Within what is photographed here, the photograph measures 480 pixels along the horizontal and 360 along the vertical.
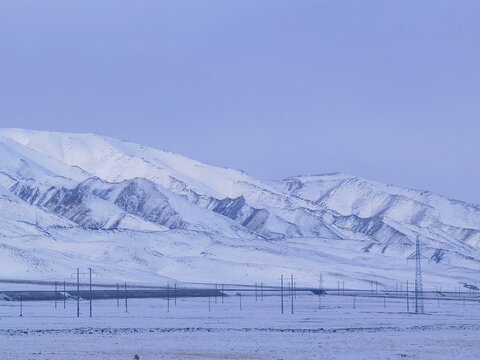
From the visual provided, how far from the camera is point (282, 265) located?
158125 millimetres

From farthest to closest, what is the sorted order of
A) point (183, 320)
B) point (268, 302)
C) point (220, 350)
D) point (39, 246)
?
point (39, 246) → point (268, 302) → point (183, 320) → point (220, 350)

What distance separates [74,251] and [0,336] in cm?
10706

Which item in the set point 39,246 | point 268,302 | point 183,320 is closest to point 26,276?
point 39,246

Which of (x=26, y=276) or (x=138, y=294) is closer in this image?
(x=138, y=294)

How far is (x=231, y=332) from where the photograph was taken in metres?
48.6

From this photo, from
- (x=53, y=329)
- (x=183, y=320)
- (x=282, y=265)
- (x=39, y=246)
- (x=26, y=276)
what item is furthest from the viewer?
(x=282, y=265)

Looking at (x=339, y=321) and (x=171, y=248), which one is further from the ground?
(x=171, y=248)

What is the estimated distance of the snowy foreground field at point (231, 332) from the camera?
37938 millimetres

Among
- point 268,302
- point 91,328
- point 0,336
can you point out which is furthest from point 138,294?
point 0,336

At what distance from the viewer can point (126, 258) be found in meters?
148

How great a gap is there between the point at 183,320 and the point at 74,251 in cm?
9320

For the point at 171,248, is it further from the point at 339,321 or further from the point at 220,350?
the point at 220,350

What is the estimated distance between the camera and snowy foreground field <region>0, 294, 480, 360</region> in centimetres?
3794

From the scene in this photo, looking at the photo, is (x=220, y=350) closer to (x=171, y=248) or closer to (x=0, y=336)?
(x=0, y=336)
